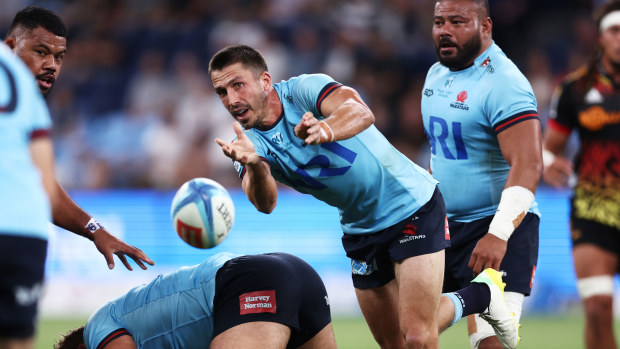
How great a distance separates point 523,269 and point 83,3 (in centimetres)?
1287

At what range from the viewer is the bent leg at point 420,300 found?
5.06 metres

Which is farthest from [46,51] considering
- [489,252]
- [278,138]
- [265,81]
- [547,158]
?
[547,158]

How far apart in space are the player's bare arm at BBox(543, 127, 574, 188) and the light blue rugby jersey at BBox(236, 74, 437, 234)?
179cm

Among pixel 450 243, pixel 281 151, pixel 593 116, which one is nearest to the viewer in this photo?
pixel 281 151

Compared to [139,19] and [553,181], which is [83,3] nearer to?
[139,19]

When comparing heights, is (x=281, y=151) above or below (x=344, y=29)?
below

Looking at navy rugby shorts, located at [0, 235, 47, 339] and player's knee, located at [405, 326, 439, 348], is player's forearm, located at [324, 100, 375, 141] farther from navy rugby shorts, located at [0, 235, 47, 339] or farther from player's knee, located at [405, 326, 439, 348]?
navy rugby shorts, located at [0, 235, 47, 339]

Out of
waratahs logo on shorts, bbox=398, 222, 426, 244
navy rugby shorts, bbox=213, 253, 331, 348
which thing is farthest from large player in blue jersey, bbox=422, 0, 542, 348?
navy rugby shorts, bbox=213, 253, 331, 348

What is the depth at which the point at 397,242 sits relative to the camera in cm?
532

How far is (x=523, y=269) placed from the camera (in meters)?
5.62

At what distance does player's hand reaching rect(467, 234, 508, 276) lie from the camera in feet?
17.0

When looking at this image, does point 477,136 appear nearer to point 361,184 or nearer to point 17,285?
point 361,184

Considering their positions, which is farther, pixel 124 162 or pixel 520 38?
pixel 520 38

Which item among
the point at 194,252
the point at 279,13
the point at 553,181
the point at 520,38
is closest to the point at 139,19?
the point at 279,13
